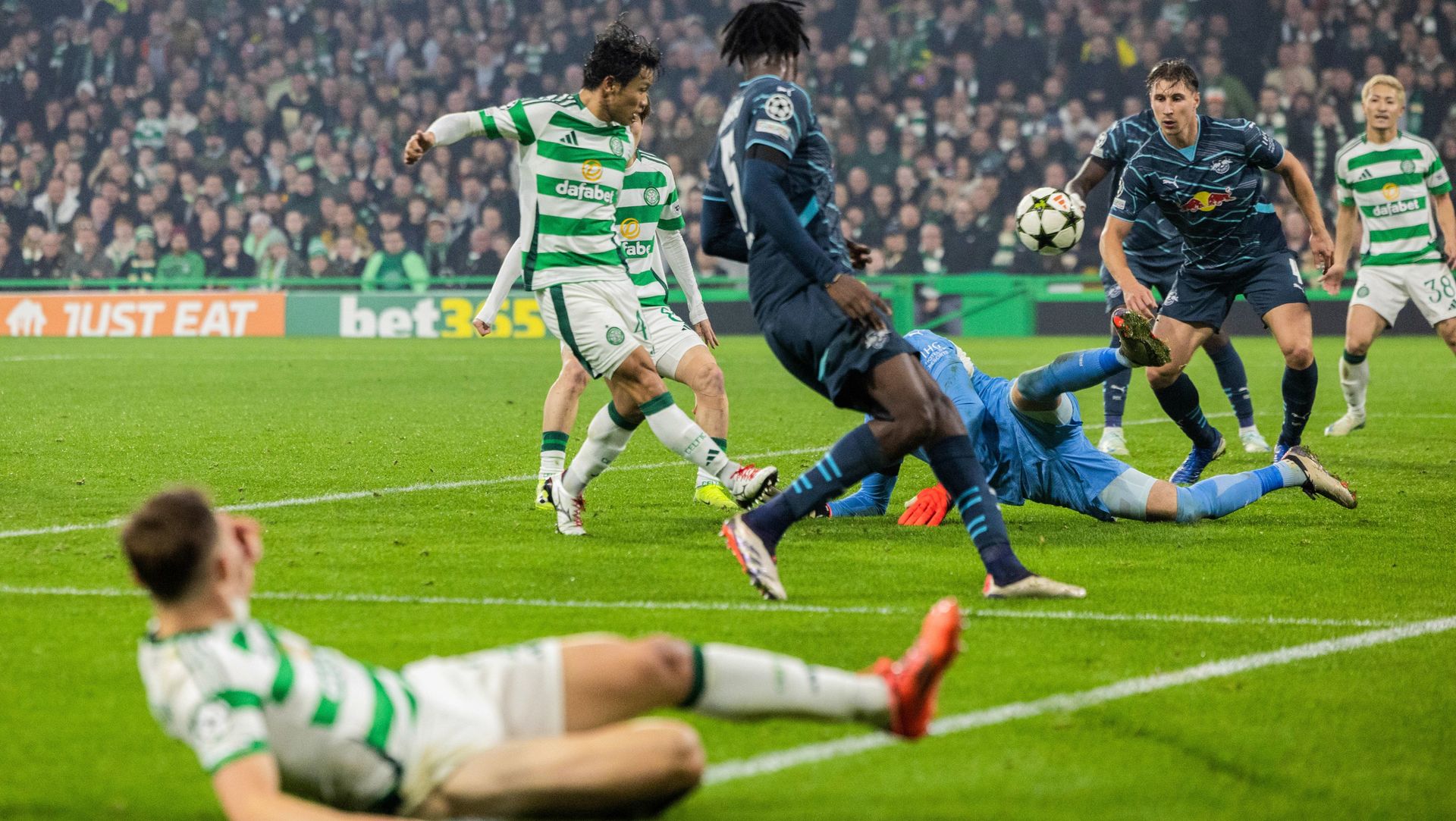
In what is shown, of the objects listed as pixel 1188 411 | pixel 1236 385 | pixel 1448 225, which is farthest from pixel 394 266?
pixel 1188 411

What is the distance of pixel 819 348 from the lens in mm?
5219

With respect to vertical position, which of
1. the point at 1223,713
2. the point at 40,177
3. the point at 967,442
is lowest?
the point at 1223,713

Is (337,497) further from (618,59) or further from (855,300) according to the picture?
(855,300)

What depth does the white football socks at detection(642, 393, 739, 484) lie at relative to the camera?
21.5 ft

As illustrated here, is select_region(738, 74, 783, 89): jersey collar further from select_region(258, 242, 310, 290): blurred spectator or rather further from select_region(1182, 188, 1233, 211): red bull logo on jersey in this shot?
select_region(258, 242, 310, 290): blurred spectator

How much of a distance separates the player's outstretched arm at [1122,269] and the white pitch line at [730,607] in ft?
7.61

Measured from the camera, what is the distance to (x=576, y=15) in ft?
91.2

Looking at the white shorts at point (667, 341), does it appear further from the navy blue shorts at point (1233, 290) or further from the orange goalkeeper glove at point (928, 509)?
the navy blue shorts at point (1233, 290)

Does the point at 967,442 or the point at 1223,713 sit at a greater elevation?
the point at 967,442

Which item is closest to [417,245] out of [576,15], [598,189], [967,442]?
[576,15]

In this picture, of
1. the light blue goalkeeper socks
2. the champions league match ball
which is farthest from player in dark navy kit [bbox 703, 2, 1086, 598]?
the champions league match ball

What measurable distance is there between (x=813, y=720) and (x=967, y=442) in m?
2.24

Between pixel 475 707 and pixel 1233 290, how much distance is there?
6461 millimetres

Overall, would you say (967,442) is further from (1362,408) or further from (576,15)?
(576,15)
